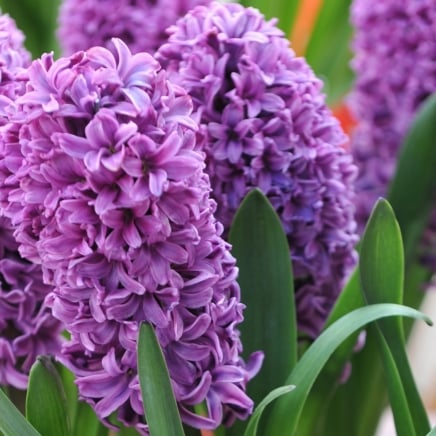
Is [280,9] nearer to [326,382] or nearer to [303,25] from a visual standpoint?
[303,25]

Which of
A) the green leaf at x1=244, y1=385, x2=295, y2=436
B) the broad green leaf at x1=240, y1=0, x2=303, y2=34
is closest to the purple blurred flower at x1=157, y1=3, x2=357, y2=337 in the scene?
the green leaf at x1=244, y1=385, x2=295, y2=436

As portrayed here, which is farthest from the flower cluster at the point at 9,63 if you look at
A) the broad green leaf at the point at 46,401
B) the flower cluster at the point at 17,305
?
the broad green leaf at the point at 46,401

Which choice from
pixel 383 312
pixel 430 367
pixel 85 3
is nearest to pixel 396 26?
pixel 85 3

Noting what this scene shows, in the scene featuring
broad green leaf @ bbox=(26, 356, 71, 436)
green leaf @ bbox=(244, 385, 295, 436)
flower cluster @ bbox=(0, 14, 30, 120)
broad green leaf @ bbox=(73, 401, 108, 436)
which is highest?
flower cluster @ bbox=(0, 14, 30, 120)

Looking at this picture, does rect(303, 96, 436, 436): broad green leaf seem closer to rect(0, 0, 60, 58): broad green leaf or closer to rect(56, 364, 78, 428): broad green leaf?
rect(56, 364, 78, 428): broad green leaf

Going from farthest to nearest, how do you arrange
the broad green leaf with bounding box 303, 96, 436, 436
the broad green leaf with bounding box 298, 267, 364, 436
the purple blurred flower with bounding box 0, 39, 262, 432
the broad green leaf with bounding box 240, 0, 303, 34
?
the broad green leaf with bounding box 240, 0, 303, 34 < the broad green leaf with bounding box 303, 96, 436, 436 < the broad green leaf with bounding box 298, 267, 364, 436 < the purple blurred flower with bounding box 0, 39, 262, 432

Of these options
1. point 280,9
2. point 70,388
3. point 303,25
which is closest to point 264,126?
point 70,388

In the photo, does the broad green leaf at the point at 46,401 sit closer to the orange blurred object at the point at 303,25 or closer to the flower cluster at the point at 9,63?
the flower cluster at the point at 9,63

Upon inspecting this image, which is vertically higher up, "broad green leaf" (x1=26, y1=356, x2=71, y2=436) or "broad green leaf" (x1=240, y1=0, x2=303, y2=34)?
"broad green leaf" (x1=240, y1=0, x2=303, y2=34)
